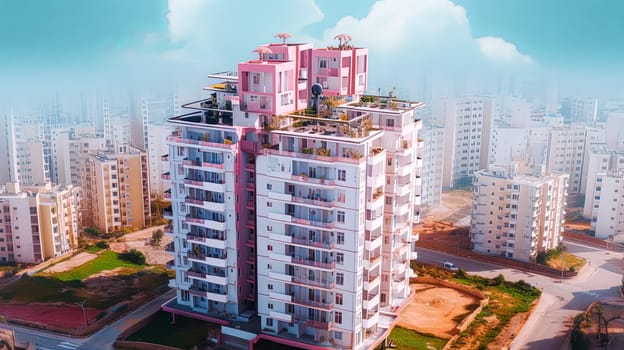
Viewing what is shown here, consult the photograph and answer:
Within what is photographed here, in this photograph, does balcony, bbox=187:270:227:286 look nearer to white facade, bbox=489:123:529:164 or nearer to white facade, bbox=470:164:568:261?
white facade, bbox=470:164:568:261

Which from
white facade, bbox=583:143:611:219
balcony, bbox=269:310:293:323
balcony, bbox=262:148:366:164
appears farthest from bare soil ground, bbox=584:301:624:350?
white facade, bbox=583:143:611:219

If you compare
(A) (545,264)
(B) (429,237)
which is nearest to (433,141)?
(B) (429,237)

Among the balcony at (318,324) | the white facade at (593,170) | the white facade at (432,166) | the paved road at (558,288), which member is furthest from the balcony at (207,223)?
the white facade at (593,170)

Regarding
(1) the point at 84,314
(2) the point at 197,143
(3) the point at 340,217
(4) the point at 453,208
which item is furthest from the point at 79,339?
(4) the point at 453,208

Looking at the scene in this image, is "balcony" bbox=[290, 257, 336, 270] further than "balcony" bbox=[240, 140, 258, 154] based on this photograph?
No

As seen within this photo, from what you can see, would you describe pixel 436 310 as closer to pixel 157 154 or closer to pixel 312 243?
pixel 312 243

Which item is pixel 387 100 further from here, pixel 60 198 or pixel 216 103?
pixel 60 198
